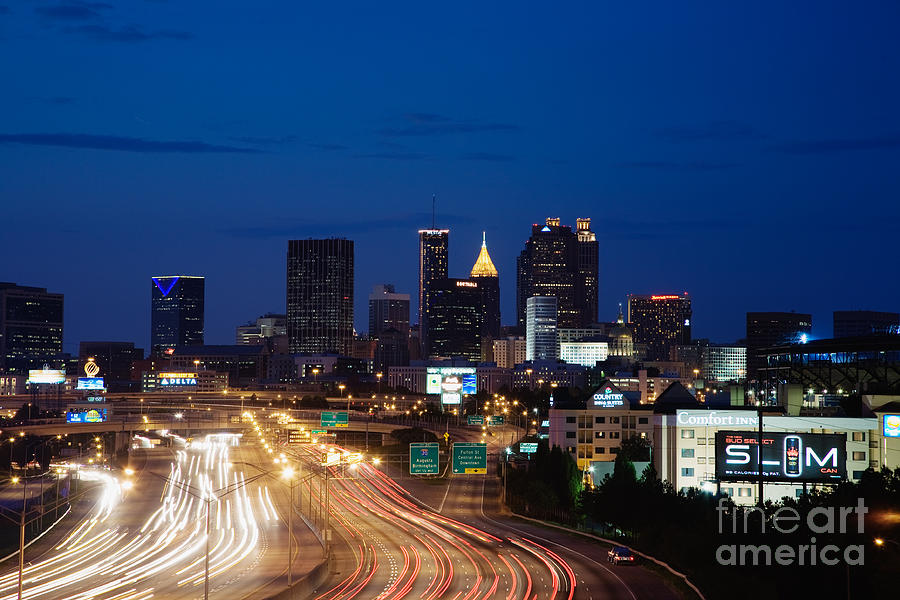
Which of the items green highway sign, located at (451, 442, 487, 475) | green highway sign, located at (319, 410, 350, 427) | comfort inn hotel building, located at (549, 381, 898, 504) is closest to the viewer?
comfort inn hotel building, located at (549, 381, 898, 504)

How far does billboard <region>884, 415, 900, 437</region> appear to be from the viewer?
300ft

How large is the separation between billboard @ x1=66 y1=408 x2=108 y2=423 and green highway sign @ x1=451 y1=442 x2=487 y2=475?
86872mm

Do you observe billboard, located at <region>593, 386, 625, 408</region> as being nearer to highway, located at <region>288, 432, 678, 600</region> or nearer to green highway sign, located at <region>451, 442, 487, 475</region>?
highway, located at <region>288, 432, 678, 600</region>

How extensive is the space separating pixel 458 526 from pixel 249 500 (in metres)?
31.7

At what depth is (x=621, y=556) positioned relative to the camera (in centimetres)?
7669

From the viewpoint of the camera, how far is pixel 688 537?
229 feet

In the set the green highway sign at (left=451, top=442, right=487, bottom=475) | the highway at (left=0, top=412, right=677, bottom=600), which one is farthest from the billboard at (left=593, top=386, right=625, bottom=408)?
the green highway sign at (left=451, top=442, right=487, bottom=475)

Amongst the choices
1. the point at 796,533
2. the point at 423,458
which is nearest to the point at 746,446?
the point at 796,533

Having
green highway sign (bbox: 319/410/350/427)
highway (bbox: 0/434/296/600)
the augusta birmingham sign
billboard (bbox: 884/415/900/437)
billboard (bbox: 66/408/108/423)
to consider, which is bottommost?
highway (bbox: 0/434/296/600)

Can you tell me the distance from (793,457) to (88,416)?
122 meters

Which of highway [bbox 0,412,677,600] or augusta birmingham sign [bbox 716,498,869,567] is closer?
augusta birmingham sign [bbox 716,498,869,567]

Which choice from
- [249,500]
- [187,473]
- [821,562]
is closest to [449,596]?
[821,562]

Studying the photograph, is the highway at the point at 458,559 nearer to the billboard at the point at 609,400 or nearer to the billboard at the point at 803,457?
the billboard at the point at 803,457

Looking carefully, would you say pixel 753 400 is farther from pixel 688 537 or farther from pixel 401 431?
pixel 688 537
